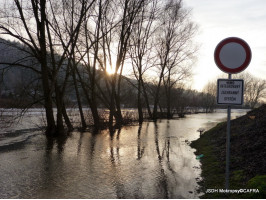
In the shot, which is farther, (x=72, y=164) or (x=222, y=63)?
(x=72, y=164)

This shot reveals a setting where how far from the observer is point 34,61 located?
15.6 m

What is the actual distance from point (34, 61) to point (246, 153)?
42.7ft

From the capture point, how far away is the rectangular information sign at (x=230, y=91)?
492cm

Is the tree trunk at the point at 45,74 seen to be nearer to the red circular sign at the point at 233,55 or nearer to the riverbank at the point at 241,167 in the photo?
the riverbank at the point at 241,167

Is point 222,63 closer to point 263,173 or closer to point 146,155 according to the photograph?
point 263,173

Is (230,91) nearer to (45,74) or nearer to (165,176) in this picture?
(165,176)

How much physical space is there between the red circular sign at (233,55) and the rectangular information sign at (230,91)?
220 mm

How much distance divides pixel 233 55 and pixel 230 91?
2.33 feet

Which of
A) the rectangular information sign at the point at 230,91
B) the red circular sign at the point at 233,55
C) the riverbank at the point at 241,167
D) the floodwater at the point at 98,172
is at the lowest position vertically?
the floodwater at the point at 98,172

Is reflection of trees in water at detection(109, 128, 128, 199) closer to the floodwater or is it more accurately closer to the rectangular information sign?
the floodwater

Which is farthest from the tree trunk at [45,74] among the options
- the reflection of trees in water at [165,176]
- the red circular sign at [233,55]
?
the red circular sign at [233,55]

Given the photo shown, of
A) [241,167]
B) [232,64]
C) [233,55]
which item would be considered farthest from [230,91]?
[241,167]

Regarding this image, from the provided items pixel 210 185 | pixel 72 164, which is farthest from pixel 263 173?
pixel 72 164

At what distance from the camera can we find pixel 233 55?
495 centimetres
